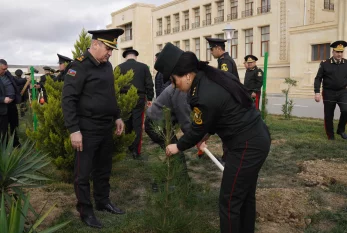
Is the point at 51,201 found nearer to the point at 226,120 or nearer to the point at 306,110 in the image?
the point at 226,120

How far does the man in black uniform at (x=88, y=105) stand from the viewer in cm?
377

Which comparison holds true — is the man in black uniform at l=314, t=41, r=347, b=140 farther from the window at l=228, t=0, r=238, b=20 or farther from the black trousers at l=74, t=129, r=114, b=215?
the window at l=228, t=0, r=238, b=20

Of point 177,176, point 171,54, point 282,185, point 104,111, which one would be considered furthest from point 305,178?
point 171,54

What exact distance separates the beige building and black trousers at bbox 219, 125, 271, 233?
2675 cm

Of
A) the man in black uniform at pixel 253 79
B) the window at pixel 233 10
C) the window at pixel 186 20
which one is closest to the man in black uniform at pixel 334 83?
the man in black uniform at pixel 253 79

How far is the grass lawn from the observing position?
11.6 feet

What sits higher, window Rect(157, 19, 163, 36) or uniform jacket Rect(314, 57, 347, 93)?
window Rect(157, 19, 163, 36)

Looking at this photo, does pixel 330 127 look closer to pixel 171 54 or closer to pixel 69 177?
pixel 69 177

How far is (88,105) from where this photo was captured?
3.87 m

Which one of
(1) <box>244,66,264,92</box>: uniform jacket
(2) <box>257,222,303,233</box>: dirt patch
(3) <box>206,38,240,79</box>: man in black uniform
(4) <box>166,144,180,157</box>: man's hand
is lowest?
(2) <box>257,222,303,233</box>: dirt patch

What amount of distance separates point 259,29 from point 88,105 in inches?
1383

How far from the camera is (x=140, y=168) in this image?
244 inches

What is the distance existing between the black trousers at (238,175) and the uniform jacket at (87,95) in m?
1.53

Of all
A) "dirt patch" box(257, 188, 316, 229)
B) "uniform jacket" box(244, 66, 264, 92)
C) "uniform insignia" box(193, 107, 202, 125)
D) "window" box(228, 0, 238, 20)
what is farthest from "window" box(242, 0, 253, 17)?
"uniform insignia" box(193, 107, 202, 125)
